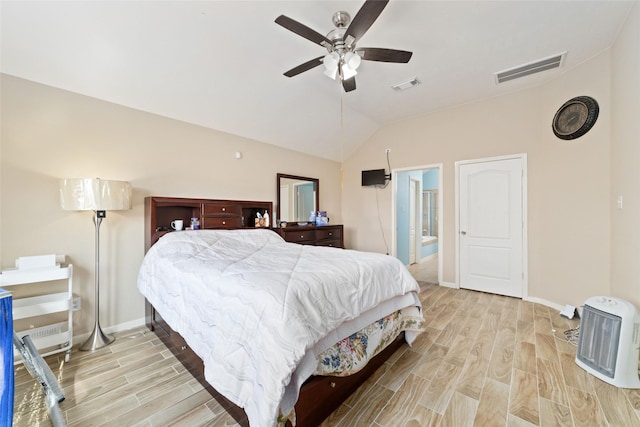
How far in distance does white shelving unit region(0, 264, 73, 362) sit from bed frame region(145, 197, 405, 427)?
651 millimetres

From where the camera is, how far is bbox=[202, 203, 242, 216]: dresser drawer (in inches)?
125

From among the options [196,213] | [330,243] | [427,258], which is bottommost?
[427,258]

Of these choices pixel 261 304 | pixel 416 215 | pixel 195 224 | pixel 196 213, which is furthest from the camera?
pixel 416 215

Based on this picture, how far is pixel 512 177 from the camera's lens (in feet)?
11.7

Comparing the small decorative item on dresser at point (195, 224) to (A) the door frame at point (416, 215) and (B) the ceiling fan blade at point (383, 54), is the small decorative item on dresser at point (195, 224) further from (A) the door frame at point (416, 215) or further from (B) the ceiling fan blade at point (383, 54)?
(A) the door frame at point (416, 215)

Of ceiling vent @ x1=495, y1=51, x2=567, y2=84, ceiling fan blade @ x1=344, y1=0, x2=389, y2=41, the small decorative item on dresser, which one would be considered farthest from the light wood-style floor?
ceiling vent @ x1=495, y1=51, x2=567, y2=84

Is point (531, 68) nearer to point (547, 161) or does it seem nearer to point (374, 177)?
point (547, 161)

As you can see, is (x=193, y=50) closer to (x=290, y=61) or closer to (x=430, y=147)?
(x=290, y=61)

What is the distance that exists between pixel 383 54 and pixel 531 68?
2273 millimetres

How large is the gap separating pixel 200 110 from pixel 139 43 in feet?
3.02

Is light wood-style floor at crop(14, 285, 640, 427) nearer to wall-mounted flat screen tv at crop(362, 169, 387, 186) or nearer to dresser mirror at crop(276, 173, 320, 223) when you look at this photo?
dresser mirror at crop(276, 173, 320, 223)

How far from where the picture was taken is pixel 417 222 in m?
6.10

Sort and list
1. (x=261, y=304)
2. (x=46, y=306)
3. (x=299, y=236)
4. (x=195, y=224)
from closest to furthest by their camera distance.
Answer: (x=261, y=304) → (x=46, y=306) → (x=195, y=224) → (x=299, y=236)

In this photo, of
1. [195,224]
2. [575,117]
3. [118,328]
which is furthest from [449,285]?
[118,328]
